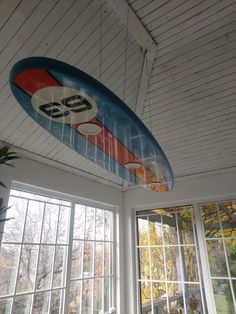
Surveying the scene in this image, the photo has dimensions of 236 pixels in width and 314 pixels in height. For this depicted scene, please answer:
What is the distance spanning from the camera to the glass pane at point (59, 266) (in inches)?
112

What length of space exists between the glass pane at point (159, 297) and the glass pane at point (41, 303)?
1614 mm

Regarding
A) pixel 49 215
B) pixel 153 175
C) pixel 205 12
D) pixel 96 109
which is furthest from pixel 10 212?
pixel 205 12

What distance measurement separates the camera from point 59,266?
9.57 ft

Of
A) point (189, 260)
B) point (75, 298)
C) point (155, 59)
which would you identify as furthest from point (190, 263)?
point (155, 59)

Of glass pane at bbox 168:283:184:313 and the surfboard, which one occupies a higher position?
the surfboard

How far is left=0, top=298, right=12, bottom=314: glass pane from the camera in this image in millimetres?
2279

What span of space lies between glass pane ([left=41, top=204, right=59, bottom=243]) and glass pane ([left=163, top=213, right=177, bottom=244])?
5.56ft

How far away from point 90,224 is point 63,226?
56cm

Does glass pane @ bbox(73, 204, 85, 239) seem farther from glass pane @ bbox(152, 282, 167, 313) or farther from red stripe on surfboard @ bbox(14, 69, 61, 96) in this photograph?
A: red stripe on surfboard @ bbox(14, 69, 61, 96)

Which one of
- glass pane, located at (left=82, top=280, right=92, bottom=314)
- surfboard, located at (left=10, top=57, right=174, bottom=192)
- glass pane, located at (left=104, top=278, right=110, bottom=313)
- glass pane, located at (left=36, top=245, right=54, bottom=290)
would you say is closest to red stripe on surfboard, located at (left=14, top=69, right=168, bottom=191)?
surfboard, located at (left=10, top=57, right=174, bottom=192)

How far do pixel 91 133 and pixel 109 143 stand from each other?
0.12 meters

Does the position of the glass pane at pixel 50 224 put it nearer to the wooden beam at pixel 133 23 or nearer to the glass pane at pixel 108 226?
the glass pane at pixel 108 226

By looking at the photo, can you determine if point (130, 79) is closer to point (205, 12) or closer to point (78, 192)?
point (205, 12)

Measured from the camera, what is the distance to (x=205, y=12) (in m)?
1.81
